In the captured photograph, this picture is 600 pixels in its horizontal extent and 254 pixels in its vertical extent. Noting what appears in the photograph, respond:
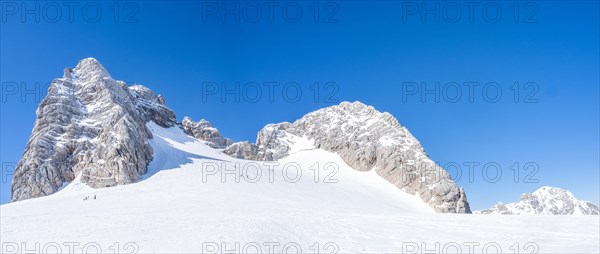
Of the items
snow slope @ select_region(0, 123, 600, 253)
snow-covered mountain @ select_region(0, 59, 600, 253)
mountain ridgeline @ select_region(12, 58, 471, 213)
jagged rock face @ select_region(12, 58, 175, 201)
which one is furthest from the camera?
mountain ridgeline @ select_region(12, 58, 471, 213)

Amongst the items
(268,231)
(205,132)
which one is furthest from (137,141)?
(268,231)

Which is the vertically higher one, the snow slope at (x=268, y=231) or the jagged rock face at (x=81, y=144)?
the jagged rock face at (x=81, y=144)

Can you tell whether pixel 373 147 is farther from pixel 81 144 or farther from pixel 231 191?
pixel 81 144

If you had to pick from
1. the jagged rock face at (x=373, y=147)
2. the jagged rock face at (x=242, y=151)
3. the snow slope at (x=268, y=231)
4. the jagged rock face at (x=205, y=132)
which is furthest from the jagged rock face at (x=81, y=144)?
the jagged rock face at (x=373, y=147)

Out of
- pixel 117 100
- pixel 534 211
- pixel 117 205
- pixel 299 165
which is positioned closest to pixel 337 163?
pixel 299 165

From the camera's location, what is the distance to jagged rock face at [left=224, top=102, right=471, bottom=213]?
8262 centimetres

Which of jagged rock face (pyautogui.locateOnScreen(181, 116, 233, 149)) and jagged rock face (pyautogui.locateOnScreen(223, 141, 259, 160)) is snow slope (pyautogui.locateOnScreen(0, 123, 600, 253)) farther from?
jagged rock face (pyautogui.locateOnScreen(181, 116, 233, 149))

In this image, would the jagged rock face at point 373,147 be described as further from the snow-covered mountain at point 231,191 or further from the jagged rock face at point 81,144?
the jagged rock face at point 81,144

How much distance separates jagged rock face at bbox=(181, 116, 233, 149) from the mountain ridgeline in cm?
27

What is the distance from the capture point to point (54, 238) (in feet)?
65.9

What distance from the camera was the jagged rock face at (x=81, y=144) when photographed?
2253 inches

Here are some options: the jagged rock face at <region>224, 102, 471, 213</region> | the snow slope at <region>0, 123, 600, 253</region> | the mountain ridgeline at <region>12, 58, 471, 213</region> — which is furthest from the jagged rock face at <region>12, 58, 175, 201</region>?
the jagged rock face at <region>224, 102, 471, 213</region>

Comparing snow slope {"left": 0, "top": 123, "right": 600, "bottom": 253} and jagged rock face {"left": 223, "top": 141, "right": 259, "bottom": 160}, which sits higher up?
jagged rock face {"left": 223, "top": 141, "right": 259, "bottom": 160}

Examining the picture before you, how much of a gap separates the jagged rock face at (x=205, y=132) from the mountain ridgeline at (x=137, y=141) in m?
0.27
